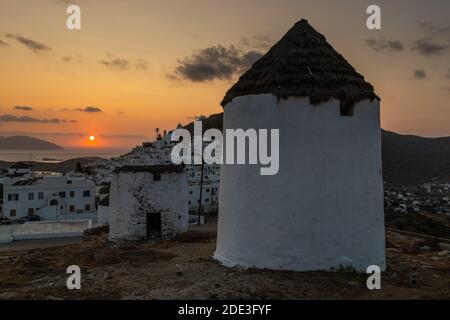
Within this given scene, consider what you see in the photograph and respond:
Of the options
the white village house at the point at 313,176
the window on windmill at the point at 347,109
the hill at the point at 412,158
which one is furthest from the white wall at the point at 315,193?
the hill at the point at 412,158

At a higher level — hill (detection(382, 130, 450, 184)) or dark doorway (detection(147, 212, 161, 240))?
hill (detection(382, 130, 450, 184))

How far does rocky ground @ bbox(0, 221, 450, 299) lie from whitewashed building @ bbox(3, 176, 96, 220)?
33.0 meters

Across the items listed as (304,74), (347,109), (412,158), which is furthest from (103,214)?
(412,158)

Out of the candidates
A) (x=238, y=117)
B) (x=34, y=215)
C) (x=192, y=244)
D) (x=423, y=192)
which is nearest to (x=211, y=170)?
(x=34, y=215)

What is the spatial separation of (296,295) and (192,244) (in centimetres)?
782

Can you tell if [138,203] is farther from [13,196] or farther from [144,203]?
[13,196]

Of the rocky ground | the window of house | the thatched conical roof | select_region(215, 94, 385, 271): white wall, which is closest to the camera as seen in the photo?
the rocky ground

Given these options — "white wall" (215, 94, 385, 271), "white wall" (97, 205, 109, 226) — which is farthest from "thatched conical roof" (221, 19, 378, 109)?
"white wall" (97, 205, 109, 226)

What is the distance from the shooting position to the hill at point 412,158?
9706 cm

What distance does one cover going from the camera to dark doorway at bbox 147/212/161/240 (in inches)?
688

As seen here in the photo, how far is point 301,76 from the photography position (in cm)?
1033

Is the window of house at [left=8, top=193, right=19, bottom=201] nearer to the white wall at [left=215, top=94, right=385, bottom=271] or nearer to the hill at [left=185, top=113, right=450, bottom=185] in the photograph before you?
the white wall at [left=215, top=94, right=385, bottom=271]

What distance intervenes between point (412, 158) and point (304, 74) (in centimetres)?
10282
